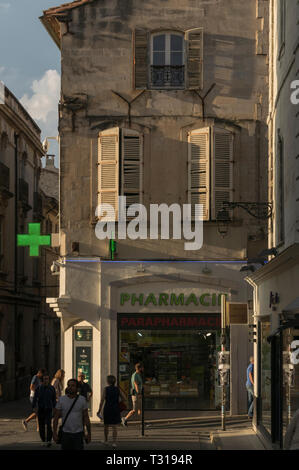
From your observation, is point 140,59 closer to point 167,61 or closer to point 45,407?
point 167,61

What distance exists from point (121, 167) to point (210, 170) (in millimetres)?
2517

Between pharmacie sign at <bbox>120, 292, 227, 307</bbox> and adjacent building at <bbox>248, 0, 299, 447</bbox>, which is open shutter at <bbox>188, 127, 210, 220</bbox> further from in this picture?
adjacent building at <bbox>248, 0, 299, 447</bbox>

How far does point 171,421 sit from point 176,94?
30.5 ft

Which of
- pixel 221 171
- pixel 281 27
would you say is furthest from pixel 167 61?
pixel 281 27

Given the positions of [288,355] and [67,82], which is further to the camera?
[67,82]

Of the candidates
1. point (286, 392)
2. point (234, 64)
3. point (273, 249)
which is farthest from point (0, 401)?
point (286, 392)

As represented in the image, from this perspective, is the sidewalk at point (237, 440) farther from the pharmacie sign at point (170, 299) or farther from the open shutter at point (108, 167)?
the open shutter at point (108, 167)

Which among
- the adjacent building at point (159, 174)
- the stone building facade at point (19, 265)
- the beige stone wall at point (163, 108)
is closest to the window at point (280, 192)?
the adjacent building at point (159, 174)

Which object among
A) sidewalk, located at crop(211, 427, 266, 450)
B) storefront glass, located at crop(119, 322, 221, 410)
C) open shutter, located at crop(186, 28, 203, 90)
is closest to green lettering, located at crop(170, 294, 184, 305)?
storefront glass, located at crop(119, 322, 221, 410)

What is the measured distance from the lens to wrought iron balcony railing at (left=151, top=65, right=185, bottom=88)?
91.6ft

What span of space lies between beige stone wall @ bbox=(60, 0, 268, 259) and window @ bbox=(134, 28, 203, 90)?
0.21m

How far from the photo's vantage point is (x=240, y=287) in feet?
89.8

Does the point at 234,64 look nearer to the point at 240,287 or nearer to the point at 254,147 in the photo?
the point at 254,147
